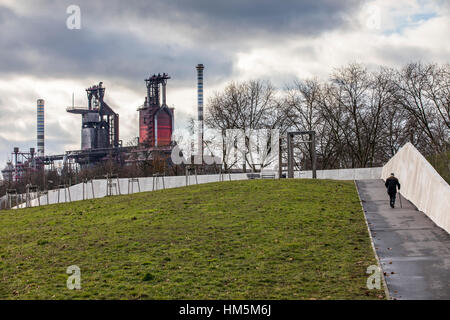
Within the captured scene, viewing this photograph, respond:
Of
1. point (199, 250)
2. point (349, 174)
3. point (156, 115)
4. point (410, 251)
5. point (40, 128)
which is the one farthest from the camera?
point (40, 128)

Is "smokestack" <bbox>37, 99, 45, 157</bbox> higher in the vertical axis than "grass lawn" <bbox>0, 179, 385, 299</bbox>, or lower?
higher

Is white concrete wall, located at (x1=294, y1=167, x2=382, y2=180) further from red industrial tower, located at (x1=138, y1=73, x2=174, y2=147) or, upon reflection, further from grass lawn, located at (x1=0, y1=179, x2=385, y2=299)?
red industrial tower, located at (x1=138, y1=73, x2=174, y2=147)

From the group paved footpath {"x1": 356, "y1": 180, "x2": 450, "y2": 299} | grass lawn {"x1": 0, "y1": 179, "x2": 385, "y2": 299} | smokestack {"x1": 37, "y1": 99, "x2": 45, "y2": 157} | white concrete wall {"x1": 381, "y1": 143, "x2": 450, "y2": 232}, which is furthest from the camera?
smokestack {"x1": 37, "y1": 99, "x2": 45, "y2": 157}

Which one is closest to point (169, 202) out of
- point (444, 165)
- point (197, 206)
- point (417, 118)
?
point (197, 206)

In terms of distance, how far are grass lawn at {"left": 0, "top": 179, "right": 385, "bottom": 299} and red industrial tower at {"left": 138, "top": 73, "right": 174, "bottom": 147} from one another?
9176 centimetres

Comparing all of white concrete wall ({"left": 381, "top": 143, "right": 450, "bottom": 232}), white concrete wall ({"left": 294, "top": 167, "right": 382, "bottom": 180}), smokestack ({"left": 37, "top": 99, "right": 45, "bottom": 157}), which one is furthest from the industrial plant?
white concrete wall ({"left": 381, "top": 143, "right": 450, "bottom": 232})

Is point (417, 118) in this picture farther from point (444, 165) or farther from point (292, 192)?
point (292, 192)

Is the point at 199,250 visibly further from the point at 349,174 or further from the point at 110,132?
the point at 110,132

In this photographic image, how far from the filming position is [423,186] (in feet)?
74.4

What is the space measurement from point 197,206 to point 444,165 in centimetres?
1747

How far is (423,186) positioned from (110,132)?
11727 cm

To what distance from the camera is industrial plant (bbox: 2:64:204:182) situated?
11694cm

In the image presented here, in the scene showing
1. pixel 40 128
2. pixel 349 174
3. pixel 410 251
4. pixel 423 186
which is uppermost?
pixel 40 128

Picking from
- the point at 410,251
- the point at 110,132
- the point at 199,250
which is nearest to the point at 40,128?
the point at 110,132
